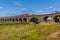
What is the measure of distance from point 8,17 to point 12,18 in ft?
16.1

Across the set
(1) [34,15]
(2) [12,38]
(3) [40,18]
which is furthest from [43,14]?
(2) [12,38]

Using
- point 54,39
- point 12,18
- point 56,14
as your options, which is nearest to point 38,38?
point 54,39

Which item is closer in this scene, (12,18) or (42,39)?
(42,39)

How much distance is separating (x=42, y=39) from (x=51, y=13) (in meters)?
48.0

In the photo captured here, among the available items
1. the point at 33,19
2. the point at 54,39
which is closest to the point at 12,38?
the point at 54,39

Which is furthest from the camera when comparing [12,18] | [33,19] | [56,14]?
[12,18]

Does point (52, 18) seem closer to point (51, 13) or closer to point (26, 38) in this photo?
point (51, 13)

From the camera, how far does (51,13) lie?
6272 centimetres

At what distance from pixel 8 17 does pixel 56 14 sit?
49.7m

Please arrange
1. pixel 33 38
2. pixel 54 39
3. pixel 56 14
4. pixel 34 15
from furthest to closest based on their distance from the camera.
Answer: pixel 34 15 → pixel 56 14 → pixel 33 38 → pixel 54 39

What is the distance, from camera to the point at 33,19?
80.1 m

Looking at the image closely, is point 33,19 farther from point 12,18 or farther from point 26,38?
point 26,38

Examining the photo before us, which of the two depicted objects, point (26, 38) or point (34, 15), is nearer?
point (26, 38)

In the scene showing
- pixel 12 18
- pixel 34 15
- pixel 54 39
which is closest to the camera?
pixel 54 39
